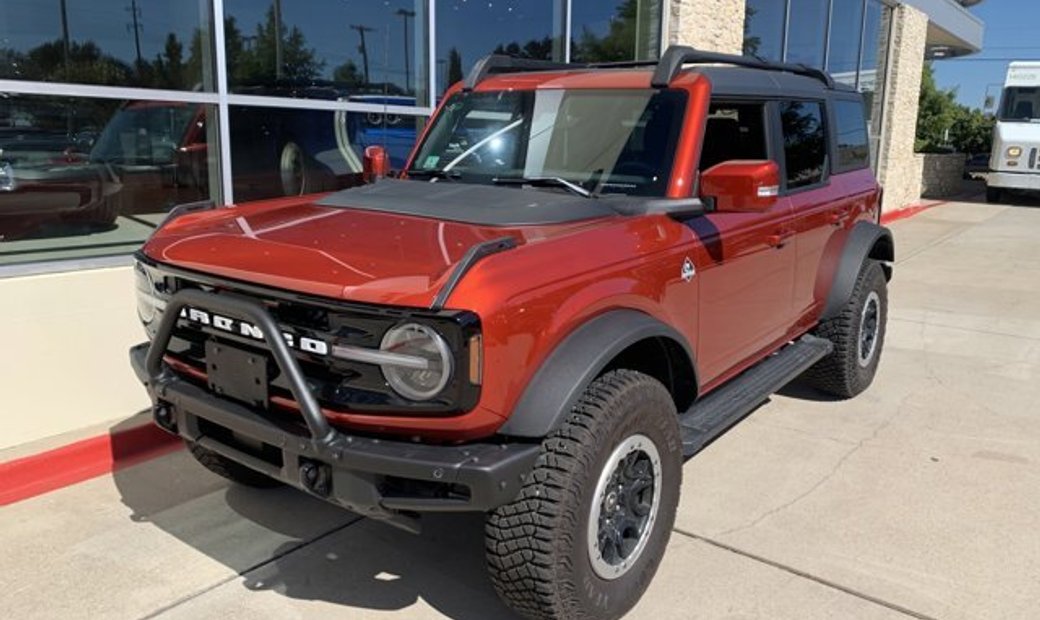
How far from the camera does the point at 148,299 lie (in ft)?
10.3

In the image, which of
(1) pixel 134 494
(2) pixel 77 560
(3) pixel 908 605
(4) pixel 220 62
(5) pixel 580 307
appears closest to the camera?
(5) pixel 580 307

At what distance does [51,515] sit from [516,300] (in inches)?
103

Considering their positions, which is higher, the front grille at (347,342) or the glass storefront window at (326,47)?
the glass storefront window at (326,47)

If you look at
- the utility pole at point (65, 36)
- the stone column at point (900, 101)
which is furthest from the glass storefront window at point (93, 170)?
the stone column at point (900, 101)

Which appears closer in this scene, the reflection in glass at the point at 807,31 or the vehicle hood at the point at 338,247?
the vehicle hood at the point at 338,247

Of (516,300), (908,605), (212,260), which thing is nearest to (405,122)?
(212,260)

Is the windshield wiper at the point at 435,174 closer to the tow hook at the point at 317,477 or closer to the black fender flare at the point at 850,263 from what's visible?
the tow hook at the point at 317,477

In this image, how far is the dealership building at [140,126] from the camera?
440 cm

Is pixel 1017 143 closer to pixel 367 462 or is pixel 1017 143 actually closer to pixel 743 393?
pixel 743 393

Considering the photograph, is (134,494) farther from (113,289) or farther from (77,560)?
(113,289)

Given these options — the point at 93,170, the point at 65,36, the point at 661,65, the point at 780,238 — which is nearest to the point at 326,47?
the point at 65,36

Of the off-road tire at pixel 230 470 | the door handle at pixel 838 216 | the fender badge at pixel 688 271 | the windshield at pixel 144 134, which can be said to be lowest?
the off-road tire at pixel 230 470

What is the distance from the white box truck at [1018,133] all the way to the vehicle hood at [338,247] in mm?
18434

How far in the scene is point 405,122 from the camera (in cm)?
668
